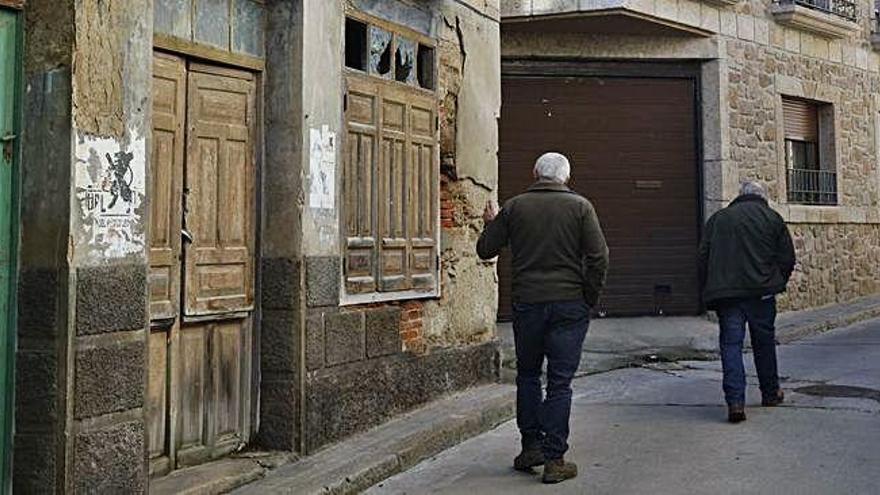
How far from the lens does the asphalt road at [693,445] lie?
202 inches

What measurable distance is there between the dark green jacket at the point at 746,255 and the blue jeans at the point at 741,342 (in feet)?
0.42

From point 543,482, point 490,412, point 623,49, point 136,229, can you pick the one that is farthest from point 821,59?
point 136,229

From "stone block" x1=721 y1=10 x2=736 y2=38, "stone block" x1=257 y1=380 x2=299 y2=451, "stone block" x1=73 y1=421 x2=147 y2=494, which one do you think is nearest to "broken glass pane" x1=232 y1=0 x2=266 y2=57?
"stone block" x1=257 y1=380 x2=299 y2=451

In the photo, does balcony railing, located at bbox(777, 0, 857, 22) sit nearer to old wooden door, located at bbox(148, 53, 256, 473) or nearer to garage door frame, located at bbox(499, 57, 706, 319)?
garage door frame, located at bbox(499, 57, 706, 319)

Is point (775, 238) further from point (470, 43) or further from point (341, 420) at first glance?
point (341, 420)

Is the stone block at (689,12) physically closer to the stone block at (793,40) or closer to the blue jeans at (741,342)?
the stone block at (793,40)

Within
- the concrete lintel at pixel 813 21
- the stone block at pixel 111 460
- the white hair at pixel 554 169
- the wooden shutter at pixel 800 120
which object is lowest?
the stone block at pixel 111 460

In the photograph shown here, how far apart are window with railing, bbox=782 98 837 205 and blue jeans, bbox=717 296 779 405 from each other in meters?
7.46

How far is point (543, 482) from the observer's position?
5215mm

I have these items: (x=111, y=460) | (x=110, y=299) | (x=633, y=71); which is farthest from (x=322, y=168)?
(x=633, y=71)

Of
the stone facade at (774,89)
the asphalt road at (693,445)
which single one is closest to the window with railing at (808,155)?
the stone facade at (774,89)

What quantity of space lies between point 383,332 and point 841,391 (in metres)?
4.12

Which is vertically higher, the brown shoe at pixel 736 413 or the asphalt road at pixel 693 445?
the brown shoe at pixel 736 413

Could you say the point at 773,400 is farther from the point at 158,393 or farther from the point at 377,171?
the point at 158,393
